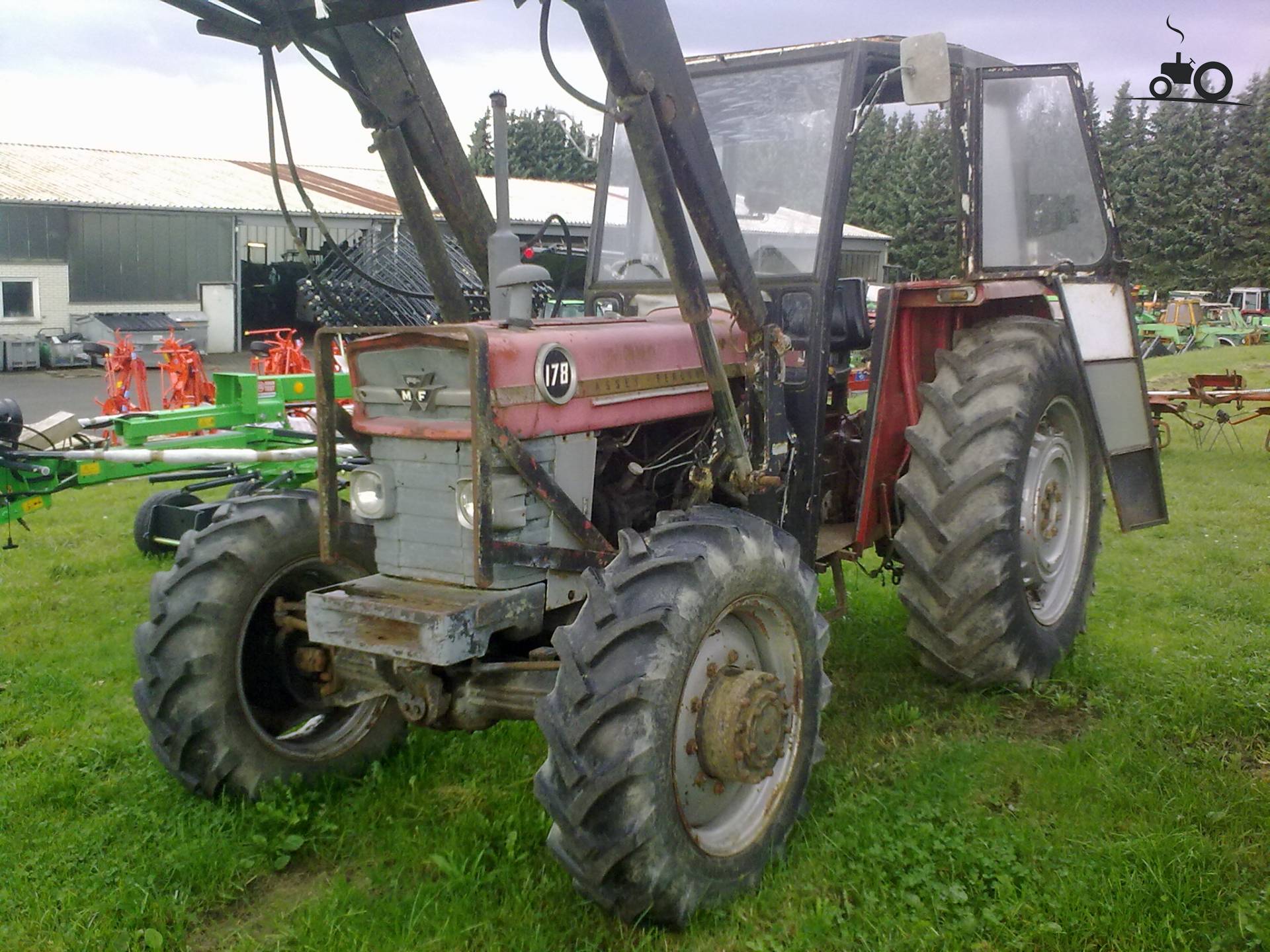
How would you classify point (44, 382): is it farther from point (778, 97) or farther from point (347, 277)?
point (778, 97)

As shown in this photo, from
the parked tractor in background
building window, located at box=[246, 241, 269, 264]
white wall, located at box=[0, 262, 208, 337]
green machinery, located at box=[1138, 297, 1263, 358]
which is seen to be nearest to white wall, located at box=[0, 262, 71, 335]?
white wall, located at box=[0, 262, 208, 337]

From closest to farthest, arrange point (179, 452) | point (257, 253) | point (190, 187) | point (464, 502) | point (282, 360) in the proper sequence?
point (464, 502)
point (179, 452)
point (282, 360)
point (190, 187)
point (257, 253)

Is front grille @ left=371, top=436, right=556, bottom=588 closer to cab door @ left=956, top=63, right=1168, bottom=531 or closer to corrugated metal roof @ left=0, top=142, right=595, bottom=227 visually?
cab door @ left=956, top=63, right=1168, bottom=531

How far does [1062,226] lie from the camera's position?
16.5 ft

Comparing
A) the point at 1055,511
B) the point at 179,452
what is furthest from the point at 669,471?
the point at 179,452

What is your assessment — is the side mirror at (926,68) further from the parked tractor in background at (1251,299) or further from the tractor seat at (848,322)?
the parked tractor in background at (1251,299)

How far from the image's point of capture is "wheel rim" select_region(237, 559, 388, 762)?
364 centimetres

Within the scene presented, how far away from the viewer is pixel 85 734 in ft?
13.8

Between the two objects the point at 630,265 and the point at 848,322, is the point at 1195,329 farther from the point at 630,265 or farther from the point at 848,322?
the point at 630,265

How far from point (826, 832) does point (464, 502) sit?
57.7 inches

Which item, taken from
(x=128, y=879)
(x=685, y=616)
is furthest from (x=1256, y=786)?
(x=128, y=879)

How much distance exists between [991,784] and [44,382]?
19993 millimetres

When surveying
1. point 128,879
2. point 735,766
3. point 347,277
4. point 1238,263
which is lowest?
point 128,879

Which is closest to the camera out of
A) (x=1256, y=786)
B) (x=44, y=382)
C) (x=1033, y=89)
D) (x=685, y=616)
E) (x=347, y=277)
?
(x=685, y=616)
